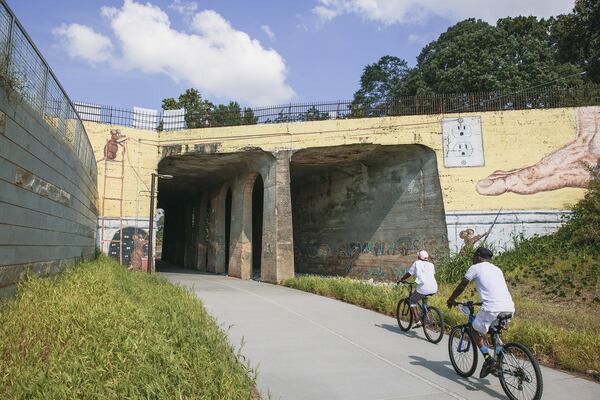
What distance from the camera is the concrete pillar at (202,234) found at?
92.7ft

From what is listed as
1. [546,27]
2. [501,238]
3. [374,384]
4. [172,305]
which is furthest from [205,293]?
[546,27]

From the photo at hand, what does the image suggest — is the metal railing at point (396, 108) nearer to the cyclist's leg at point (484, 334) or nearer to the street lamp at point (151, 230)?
the street lamp at point (151, 230)

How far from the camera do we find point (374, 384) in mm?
5480

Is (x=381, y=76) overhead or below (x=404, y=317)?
overhead

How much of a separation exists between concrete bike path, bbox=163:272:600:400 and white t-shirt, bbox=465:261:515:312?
1024 mm

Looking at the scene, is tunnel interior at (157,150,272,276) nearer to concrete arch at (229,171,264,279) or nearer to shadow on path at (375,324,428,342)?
concrete arch at (229,171,264,279)

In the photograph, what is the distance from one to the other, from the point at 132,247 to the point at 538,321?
1646 centimetres

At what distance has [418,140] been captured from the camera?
19000 mm

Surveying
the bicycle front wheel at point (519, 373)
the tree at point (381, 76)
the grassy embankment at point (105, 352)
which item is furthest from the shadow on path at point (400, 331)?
the tree at point (381, 76)

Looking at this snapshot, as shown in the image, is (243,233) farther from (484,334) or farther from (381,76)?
(381,76)

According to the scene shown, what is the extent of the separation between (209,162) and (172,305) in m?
15.0

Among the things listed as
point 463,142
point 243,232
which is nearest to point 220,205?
point 243,232

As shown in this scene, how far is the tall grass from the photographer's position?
6.42 m

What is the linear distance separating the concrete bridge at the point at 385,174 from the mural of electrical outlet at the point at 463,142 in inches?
1.7
